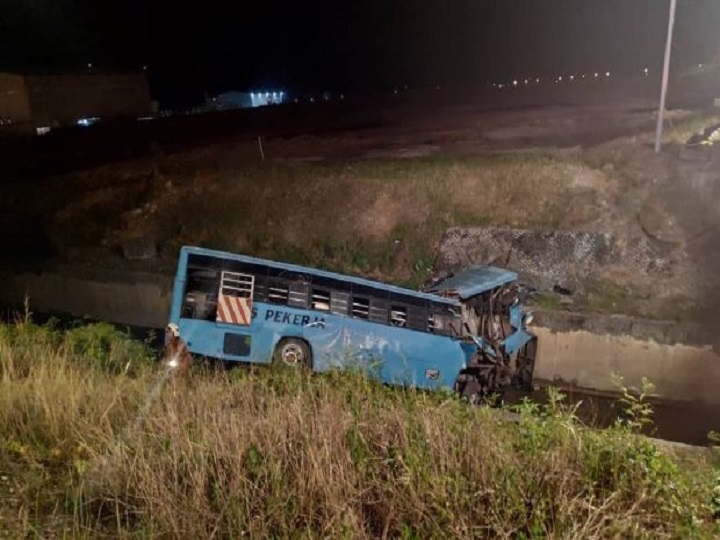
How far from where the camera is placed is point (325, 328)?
1015cm

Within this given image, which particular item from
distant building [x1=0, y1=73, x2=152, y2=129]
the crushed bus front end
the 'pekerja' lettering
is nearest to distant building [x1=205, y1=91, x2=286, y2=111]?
distant building [x1=0, y1=73, x2=152, y2=129]

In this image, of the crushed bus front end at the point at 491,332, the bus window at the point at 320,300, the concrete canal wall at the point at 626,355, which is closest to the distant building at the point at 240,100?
the concrete canal wall at the point at 626,355

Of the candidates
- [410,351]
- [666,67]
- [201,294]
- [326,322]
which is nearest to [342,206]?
[326,322]

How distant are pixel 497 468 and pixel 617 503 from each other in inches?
25.4

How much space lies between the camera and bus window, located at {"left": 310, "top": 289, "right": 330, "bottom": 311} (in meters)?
10.2

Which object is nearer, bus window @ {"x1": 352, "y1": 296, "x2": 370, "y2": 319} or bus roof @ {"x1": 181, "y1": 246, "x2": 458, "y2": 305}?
bus roof @ {"x1": 181, "y1": 246, "x2": 458, "y2": 305}

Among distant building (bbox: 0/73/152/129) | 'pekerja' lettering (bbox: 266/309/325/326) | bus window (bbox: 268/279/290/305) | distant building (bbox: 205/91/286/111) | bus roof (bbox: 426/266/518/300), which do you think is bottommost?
'pekerja' lettering (bbox: 266/309/325/326)

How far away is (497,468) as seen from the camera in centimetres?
350

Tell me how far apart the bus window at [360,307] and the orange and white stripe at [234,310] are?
67.4 inches

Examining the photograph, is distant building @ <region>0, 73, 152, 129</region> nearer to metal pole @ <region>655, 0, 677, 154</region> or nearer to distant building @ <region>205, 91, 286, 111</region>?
distant building @ <region>205, 91, 286, 111</region>

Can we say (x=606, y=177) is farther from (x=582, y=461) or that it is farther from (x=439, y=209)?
(x=582, y=461)

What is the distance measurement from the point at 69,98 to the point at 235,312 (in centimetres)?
3147

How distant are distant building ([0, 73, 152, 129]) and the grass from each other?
110 ft

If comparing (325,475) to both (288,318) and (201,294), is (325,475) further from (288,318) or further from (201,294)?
(201,294)
